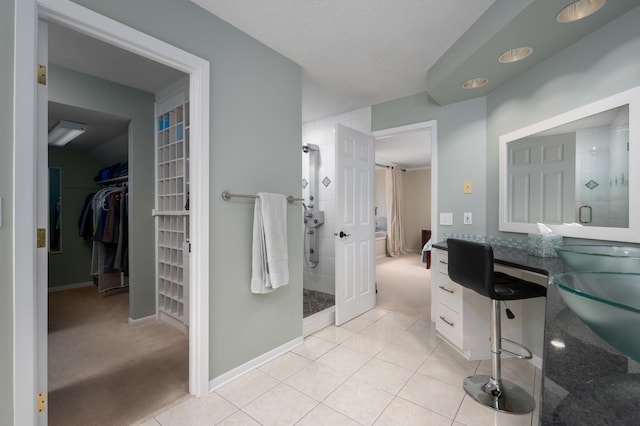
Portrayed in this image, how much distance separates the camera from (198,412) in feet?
5.42

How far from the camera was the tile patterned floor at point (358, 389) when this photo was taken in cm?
159

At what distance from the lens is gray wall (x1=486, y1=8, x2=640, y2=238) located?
153 centimetres

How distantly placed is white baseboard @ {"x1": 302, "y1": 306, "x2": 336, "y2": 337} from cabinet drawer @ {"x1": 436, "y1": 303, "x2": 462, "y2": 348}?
3.46 ft

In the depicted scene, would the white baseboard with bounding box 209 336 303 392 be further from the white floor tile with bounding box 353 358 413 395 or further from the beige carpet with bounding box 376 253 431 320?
the beige carpet with bounding box 376 253 431 320

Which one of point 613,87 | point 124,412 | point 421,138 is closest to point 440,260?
point 613,87

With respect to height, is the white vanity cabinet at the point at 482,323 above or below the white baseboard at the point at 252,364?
above

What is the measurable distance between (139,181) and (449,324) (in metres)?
3.45

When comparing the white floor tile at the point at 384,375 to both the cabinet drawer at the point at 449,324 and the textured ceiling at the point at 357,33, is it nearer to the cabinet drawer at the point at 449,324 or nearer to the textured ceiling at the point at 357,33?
the cabinet drawer at the point at 449,324

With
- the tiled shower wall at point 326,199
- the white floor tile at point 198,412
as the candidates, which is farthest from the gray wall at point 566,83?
the white floor tile at point 198,412

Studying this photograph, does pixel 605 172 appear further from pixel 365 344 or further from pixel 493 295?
pixel 365 344

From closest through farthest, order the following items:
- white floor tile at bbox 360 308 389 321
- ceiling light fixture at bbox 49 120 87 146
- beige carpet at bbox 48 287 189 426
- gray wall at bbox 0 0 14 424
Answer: gray wall at bbox 0 0 14 424 < beige carpet at bbox 48 287 189 426 < white floor tile at bbox 360 308 389 321 < ceiling light fixture at bbox 49 120 87 146

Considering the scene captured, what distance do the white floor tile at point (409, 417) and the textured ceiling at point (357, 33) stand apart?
2.52m

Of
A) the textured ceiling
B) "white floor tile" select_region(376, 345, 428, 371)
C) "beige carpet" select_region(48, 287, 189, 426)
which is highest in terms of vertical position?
the textured ceiling

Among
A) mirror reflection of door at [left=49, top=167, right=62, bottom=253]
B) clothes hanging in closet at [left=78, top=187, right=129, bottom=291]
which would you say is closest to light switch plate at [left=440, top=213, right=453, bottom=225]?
clothes hanging in closet at [left=78, top=187, right=129, bottom=291]
